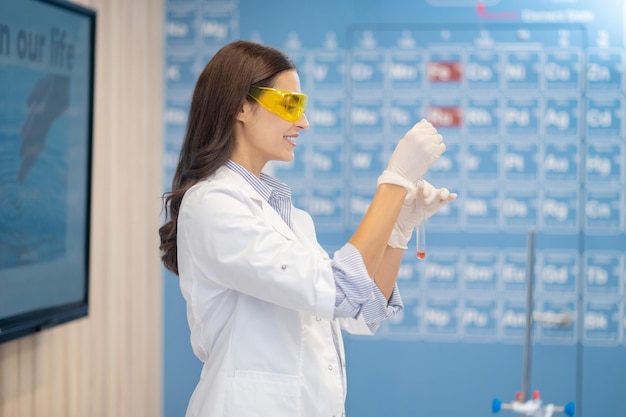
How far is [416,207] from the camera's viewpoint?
178 cm

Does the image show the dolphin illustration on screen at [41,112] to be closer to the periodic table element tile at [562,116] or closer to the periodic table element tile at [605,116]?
the periodic table element tile at [562,116]

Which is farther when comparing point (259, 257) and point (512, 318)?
point (512, 318)

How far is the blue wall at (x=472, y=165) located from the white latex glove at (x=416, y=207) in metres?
1.41

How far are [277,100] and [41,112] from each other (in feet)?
3.28

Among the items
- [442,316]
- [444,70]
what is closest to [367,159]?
[444,70]

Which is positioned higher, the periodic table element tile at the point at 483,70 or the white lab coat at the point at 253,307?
the periodic table element tile at the point at 483,70

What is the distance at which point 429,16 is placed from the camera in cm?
320

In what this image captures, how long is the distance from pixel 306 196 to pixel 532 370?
111 cm

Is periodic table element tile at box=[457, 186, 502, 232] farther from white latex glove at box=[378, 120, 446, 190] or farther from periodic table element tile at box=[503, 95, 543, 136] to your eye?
white latex glove at box=[378, 120, 446, 190]

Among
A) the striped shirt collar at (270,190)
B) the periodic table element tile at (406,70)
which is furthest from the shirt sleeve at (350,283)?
the periodic table element tile at (406,70)

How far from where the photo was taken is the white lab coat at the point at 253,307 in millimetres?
1459

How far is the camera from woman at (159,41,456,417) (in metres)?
1.47

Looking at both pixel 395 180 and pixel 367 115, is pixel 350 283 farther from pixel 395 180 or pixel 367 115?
pixel 367 115

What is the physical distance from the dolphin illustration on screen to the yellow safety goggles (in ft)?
3.01
